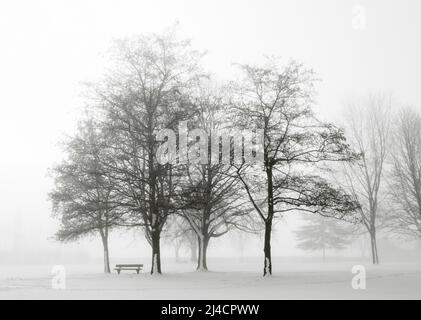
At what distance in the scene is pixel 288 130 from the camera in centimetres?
2620

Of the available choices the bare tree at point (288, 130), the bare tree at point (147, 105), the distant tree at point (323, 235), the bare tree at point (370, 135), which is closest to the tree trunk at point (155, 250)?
the bare tree at point (147, 105)

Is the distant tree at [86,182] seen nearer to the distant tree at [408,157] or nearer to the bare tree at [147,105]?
the bare tree at [147,105]

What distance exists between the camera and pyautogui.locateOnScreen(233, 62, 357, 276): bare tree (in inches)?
976

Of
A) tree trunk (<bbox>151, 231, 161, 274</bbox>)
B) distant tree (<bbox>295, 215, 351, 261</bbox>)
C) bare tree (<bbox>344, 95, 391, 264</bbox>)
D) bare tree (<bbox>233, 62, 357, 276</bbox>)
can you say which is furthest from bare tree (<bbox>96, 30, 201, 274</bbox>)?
distant tree (<bbox>295, 215, 351, 261</bbox>)

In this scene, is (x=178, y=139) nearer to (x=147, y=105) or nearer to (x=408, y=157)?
(x=147, y=105)

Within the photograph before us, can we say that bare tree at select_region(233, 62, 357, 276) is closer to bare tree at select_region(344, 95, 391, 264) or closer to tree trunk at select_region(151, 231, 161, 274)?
tree trunk at select_region(151, 231, 161, 274)

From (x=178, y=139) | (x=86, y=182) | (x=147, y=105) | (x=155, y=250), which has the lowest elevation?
(x=155, y=250)

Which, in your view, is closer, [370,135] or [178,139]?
[178,139]

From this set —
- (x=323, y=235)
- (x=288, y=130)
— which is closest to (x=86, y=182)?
(x=288, y=130)

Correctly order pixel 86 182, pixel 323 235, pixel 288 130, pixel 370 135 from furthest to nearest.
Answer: pixel 323 235
pixel 370 135
pixel 86 182
pixel 288 130

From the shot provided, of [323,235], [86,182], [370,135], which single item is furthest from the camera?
[323,235]

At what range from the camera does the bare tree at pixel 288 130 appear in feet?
81.4

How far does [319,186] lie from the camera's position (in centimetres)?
2461
